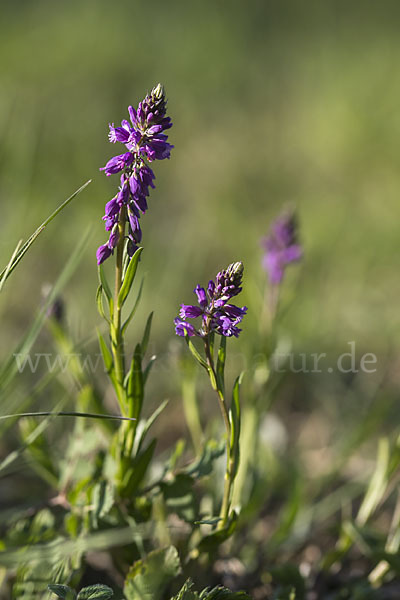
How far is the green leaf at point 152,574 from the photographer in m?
1.37

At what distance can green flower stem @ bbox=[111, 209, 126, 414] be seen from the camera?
1.34m

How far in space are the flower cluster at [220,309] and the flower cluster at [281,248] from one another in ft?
2.87

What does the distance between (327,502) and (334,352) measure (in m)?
1.09

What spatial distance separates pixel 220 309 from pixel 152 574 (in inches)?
26.0

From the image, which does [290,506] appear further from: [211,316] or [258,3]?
[258,3]

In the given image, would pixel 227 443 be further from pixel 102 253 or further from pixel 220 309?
pixel 102 253

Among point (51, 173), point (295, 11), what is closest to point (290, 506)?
point (51, 173)

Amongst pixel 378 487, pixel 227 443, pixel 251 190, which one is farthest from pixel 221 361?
pixel 251 190

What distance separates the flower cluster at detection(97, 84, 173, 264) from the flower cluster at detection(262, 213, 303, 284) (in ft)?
3.00

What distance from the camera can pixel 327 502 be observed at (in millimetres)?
2115

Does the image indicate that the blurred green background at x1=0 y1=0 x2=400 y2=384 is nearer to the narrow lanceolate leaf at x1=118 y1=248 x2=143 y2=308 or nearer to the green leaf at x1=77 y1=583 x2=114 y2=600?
the narrow lanceolate leaf at x1=118 y1=248 x2=143 y2=308

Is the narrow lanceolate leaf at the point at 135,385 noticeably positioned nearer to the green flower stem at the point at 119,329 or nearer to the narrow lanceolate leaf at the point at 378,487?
the green flower stem at the point at 119,329

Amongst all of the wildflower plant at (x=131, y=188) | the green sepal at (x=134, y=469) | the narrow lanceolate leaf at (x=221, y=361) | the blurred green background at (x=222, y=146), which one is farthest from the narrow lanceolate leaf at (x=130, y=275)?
the blurred green background at (x=222, y=146)

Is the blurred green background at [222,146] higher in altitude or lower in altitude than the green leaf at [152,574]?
higher
